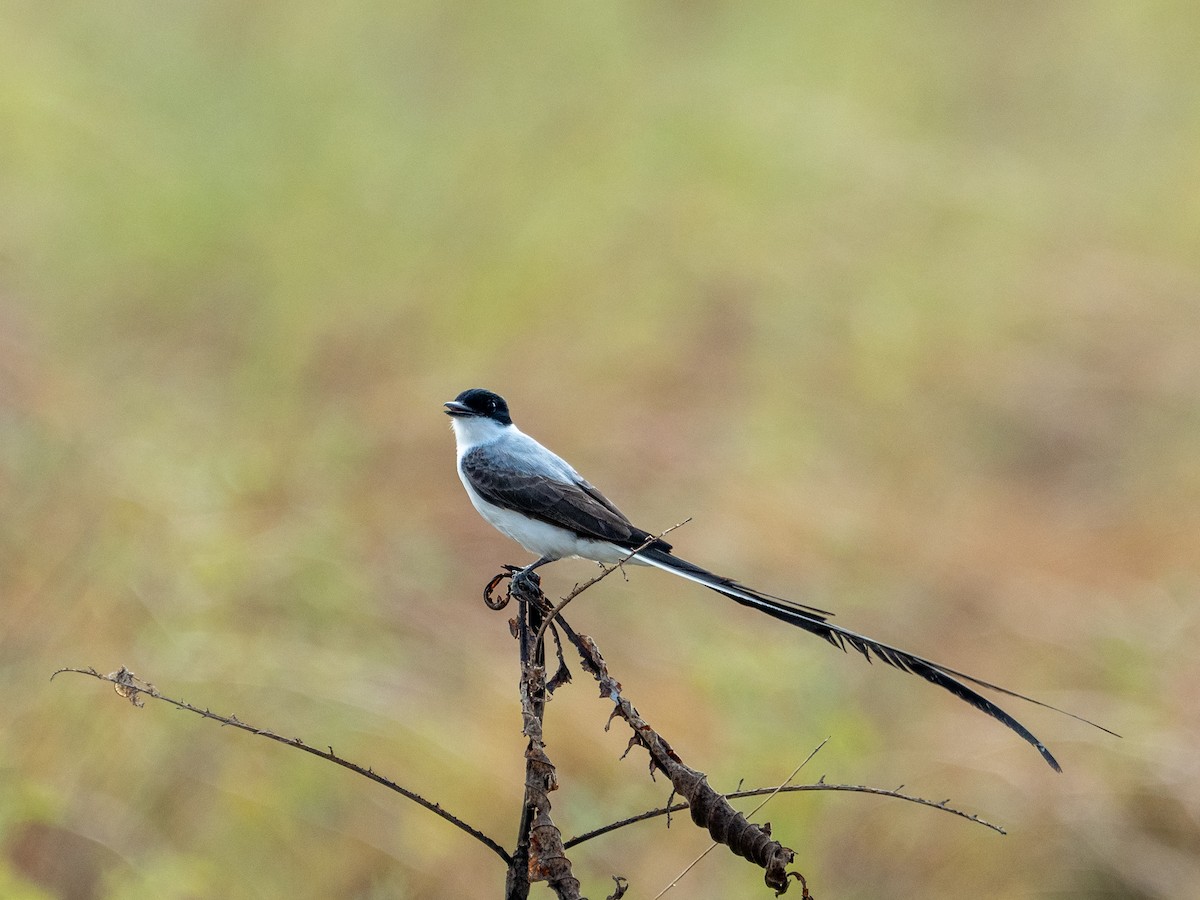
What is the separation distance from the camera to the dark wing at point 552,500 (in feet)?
11.0

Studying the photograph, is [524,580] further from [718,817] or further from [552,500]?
[718,817]

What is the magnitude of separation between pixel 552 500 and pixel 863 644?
1502 millimetres

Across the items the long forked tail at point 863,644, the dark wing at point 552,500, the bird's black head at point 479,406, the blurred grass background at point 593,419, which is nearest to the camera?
the long forked tail at point 863,644

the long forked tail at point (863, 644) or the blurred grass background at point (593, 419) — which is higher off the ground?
the blurred grass background at point (593, 419)

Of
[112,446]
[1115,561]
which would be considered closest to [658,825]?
[112,446]

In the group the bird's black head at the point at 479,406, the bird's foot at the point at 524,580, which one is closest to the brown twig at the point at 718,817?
the bird's foot at the point at 524,580

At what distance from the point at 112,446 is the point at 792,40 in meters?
8.83

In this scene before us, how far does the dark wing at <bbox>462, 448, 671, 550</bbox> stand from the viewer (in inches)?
132

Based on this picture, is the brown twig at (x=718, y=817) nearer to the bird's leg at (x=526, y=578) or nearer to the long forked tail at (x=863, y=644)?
the long forked tail at (x=863, y=644)

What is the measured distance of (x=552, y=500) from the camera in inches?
135

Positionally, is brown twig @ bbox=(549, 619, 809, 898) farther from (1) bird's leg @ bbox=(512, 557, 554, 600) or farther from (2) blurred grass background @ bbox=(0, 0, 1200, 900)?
(2) blurred grass background @ bbox=(0, 0, 1200, 900)

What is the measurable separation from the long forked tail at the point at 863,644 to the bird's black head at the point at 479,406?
1057 mm

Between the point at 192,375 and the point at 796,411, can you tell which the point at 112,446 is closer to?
the point at 192,375

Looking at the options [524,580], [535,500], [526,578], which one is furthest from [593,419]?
[524,580]
